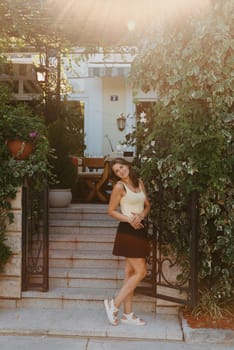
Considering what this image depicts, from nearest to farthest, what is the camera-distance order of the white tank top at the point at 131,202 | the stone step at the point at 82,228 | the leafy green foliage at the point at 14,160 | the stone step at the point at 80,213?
the white tank top at the point at 131,202, the leafy green foliage at the point at 14,160, the stone step at the point at 82,228, the stone step at the point at 80,213

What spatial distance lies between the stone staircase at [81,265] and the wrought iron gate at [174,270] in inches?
11.0

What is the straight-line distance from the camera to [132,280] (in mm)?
4559

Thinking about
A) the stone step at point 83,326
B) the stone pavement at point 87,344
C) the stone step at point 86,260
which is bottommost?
the stone pavement at point 87,344

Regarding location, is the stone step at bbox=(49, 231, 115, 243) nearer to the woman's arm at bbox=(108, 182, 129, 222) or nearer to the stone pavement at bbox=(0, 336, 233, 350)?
the woman's arm at bbox=(108, 182, 129, 222)

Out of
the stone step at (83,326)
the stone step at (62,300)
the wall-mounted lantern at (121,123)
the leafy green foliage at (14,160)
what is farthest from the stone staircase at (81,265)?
the wall-mounted lantern at (121,123)

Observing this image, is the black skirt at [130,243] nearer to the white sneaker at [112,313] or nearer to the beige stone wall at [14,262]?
the white sneaker at [112,313]

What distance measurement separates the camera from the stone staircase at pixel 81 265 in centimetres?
519

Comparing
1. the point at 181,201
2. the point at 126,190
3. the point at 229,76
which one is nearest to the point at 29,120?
the point at 126,190

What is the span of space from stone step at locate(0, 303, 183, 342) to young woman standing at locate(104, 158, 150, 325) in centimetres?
15

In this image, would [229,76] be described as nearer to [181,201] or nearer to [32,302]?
[181,201]

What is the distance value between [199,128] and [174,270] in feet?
4.95

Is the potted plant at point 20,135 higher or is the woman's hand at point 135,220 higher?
the potted plant at point 20,135

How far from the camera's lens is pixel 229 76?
4309 mm

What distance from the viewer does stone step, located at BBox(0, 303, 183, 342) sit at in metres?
4.47
